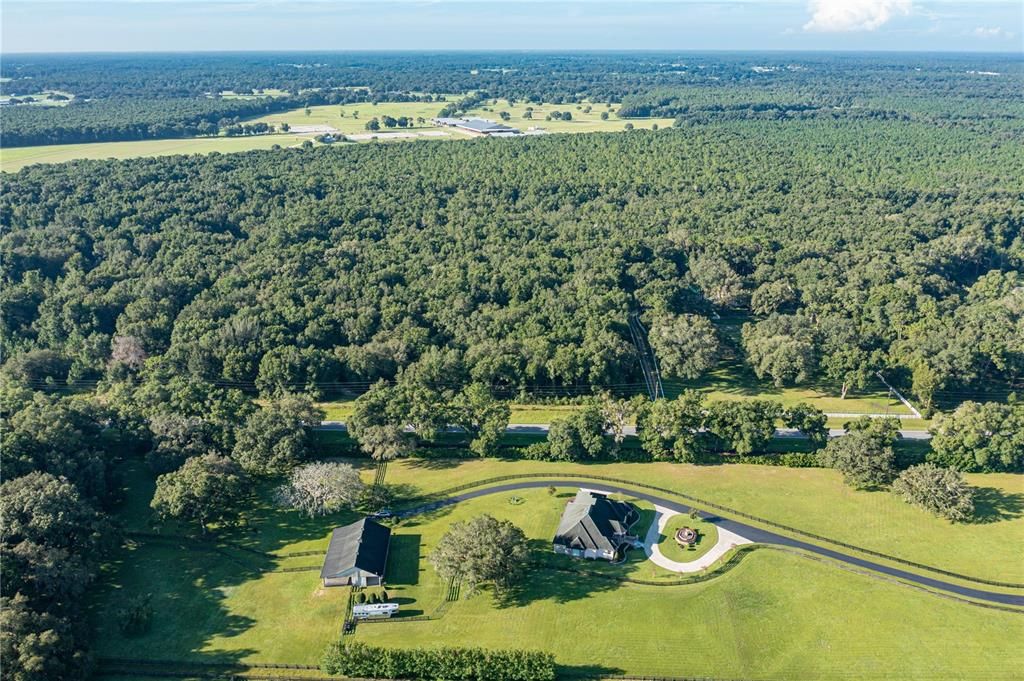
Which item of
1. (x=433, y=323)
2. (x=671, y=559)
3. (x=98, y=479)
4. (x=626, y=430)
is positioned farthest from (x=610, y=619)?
(x=433, y=323)

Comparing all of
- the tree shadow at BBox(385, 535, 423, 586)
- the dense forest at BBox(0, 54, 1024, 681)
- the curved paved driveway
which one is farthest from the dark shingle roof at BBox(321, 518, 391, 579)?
the curved paved driveway

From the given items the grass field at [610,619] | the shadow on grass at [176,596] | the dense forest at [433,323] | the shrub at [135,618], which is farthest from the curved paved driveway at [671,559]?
the shrub at [135,618]

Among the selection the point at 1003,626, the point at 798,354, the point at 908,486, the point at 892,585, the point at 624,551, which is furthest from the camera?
the point at 798,354

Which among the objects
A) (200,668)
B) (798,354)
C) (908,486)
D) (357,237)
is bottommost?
(200,668)

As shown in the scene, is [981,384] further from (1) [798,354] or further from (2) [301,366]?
(2) [301,366]

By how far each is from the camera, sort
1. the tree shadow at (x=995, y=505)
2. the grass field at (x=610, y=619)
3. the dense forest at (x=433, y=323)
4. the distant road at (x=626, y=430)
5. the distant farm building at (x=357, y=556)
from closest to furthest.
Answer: the grass field at (x=610, y=619) → the distant farm building at (x=357, y=556) → the tree shadow at (x=995, y=505) → the dense forest at (x=433, y=323) → the distant road at (x=626, y=430)

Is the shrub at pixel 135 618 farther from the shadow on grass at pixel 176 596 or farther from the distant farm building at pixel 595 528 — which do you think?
the distant farm building at pixel 595 528

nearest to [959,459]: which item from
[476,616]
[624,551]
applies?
[624,551]
